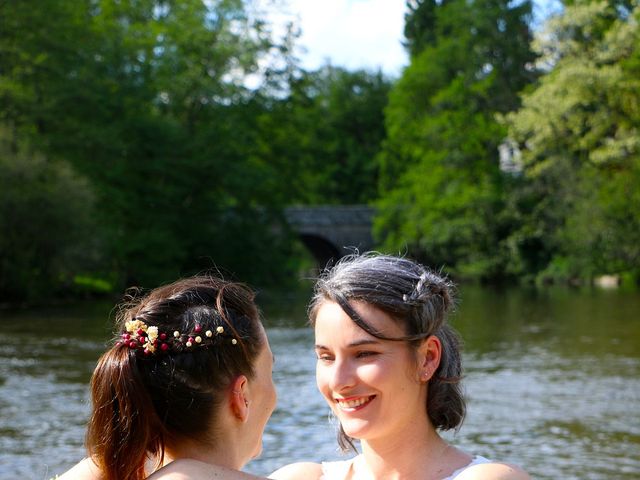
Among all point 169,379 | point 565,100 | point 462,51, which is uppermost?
point 462,51

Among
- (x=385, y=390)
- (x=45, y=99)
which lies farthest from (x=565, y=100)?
(x=385, y=390)

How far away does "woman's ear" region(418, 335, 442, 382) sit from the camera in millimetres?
2266

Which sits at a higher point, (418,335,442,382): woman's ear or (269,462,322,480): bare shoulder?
(418,335,442,382): woman's ear

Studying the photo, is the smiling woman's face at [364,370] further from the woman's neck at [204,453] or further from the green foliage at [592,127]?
the green foliage at [592,127]

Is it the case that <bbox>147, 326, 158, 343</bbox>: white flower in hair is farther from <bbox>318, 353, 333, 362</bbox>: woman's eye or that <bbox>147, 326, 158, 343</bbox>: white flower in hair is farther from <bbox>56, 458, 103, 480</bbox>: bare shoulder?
<bbox>318, 353, 333, 362</bbox>: woman's eye

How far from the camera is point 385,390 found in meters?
2.24

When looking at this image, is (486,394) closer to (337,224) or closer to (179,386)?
(179,386)

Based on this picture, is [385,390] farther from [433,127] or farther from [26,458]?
[433,127]

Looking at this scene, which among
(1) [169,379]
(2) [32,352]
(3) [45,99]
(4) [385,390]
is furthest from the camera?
(3) [45,99]

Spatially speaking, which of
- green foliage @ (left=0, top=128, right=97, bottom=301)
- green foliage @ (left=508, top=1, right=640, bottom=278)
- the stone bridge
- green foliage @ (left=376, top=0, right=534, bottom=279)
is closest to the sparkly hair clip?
green foliage @ (left=0, top=128, right=97, bottom=301)

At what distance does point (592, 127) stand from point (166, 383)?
30.6 m

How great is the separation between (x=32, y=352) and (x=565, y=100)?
16876mm

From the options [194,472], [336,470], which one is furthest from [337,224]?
[194,472]

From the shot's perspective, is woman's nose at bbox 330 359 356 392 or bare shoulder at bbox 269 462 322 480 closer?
woman's nose at bbox 330 359 356 392
